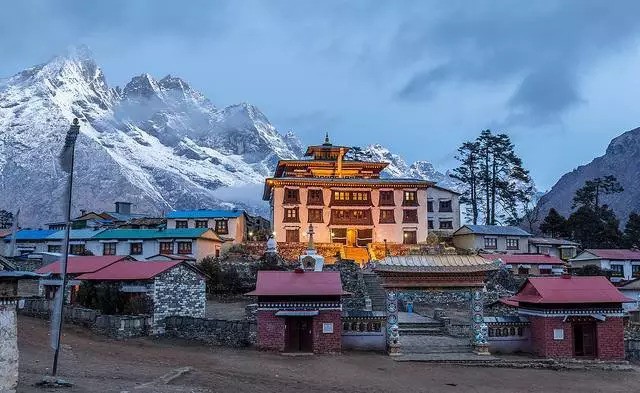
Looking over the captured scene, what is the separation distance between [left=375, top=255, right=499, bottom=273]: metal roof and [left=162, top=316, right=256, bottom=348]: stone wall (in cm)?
585

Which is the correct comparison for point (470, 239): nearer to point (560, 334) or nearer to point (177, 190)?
point (560, 334)

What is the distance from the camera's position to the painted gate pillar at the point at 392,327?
72.4 ft

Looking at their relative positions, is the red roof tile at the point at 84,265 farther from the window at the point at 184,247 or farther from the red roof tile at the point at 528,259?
the red roof tile at the point at 528,259

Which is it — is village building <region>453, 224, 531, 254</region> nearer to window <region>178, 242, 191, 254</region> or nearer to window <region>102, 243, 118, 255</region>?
window <region>178, 242, 191, 254</region>

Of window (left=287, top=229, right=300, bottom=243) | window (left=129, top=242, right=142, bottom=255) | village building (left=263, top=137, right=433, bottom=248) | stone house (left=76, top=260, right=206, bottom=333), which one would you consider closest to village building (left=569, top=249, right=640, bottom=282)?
village building (left=263, top=137, right=433, bottom=248)

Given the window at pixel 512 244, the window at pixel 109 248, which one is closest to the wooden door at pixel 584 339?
the window at pixel 512 244

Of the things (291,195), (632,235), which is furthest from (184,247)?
(632,235)

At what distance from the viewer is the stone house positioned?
2602cm

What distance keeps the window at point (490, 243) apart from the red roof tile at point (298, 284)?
31087mm

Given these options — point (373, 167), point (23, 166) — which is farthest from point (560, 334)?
point (23, 166)

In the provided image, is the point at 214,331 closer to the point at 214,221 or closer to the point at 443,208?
the point at 214,221

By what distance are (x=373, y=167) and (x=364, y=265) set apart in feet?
59.0

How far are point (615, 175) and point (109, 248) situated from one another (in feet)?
338

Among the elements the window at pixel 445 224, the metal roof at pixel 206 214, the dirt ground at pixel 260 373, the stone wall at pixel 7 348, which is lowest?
the dirt ground at pixel 260 373
